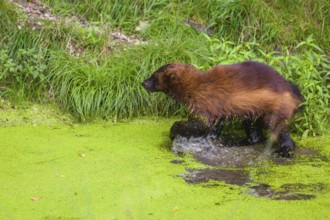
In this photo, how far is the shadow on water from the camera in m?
5.02

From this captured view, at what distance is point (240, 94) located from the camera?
5.92 metres

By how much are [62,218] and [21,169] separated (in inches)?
47.9

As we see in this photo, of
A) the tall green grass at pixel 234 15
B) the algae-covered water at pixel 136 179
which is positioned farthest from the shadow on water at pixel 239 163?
the tall green grass at pixel 234 15

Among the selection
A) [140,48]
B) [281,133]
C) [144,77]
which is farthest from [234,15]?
[281,133]

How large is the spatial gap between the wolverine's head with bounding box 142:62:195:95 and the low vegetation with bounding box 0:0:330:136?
2.02ft

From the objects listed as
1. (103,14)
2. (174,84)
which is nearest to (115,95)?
(174,84)

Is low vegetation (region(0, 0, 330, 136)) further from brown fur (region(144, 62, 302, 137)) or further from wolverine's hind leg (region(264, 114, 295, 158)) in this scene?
brown fur (region(144, 62, 302, 137))

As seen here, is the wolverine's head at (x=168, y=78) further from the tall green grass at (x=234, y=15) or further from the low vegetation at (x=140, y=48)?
the tall green grass at (x=234, y=15)

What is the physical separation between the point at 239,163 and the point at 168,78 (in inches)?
43.7

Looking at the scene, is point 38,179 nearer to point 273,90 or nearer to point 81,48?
point 273,90

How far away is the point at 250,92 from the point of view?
5918mm

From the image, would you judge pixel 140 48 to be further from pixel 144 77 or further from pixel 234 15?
pixel 234 15

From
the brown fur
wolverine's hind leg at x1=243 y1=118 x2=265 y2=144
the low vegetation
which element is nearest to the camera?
the brown fur

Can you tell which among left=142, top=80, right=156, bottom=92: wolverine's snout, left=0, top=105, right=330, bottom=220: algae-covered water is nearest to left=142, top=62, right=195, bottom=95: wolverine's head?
left=142, top=80, right=156, bottom=92: wolverine's snout
